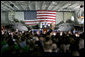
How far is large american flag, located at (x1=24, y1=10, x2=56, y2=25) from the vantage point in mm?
21375

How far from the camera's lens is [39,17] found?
21500mm

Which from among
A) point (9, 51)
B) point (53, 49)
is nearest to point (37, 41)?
point (53, 49)

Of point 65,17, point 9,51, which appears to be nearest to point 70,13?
point 65,17

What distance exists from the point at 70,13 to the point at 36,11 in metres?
5.14

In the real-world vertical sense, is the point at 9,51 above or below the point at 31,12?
below

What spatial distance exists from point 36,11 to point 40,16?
911 millimetres

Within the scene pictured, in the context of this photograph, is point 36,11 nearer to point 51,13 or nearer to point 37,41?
point 51,13

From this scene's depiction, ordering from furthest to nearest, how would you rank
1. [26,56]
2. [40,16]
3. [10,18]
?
[10,18] → [40,16] → [26,56]

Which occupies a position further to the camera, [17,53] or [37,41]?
[37,41]

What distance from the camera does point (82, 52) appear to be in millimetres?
6070

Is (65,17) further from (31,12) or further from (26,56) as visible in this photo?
(26,56)

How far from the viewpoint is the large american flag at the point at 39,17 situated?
21.4 m

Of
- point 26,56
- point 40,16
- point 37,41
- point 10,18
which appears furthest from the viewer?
point 10,18

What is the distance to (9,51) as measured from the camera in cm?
548
